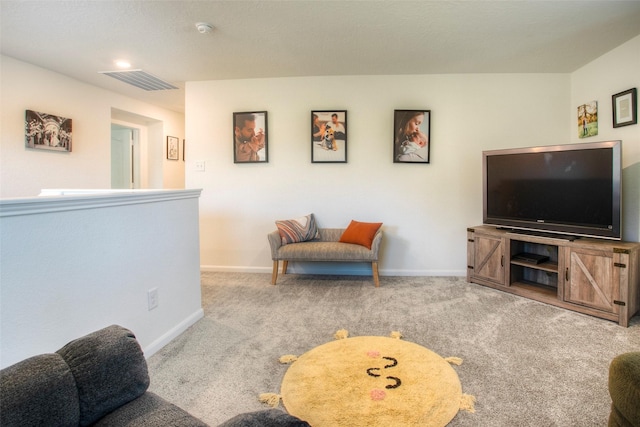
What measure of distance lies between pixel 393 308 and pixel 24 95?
4383 millimetres

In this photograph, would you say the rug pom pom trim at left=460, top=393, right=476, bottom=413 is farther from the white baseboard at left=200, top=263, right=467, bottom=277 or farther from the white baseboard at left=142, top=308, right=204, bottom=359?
the white baseboard at left=200, top=263, right=467, bottom=277

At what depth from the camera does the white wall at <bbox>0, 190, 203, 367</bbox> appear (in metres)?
1.26

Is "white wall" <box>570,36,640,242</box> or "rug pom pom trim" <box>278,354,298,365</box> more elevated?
"white wall" <box>570,36,640,242</box>

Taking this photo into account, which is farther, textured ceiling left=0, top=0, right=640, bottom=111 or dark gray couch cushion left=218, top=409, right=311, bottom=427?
textured ceiling left=0, top=0, right=640, bottom=111

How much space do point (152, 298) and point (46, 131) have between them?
2842 millimetres

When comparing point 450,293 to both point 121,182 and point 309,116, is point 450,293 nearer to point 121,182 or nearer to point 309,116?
point 309,116

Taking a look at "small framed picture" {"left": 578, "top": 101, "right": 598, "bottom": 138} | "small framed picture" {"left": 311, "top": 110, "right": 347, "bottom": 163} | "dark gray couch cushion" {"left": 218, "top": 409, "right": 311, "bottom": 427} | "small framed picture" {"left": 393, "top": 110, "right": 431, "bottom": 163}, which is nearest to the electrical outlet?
"dark gray couch cushion" {"left": 218, "top": 409, "right": 311, "bottom": 427}

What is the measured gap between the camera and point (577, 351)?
6.56 ft

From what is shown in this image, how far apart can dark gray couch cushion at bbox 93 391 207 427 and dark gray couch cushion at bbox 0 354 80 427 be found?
9cm

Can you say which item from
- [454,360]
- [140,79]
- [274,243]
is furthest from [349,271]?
[140,79]

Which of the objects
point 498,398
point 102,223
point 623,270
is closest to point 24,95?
point 102,223

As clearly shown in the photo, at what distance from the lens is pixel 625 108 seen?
2883 millimetres

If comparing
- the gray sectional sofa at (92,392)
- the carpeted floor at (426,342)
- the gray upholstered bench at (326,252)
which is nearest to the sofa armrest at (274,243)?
the gray upholstered bench at (326,252)

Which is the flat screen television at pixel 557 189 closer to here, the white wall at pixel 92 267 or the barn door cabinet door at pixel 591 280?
the barn door cabinet door at pixel 591 280
